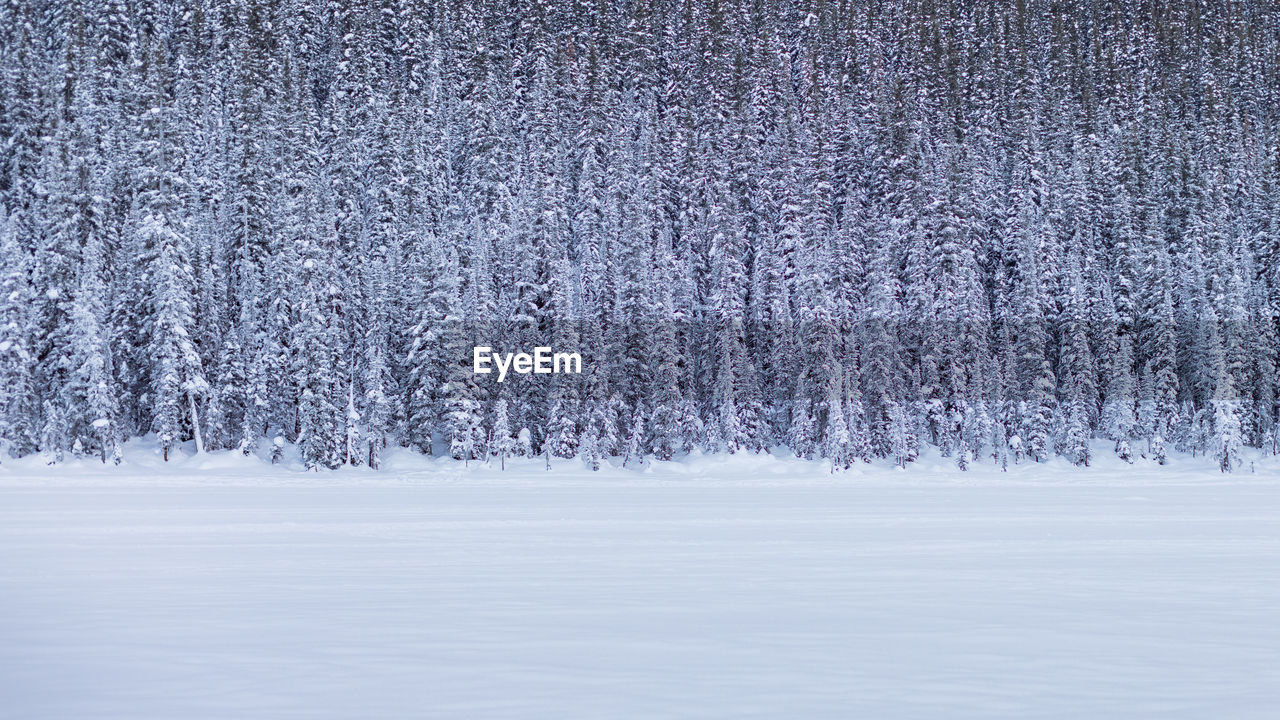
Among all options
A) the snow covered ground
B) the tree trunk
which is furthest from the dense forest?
the snow covered ground

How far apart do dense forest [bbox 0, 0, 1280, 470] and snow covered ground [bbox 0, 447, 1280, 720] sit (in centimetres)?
2812

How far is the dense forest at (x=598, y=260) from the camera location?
2047 inches

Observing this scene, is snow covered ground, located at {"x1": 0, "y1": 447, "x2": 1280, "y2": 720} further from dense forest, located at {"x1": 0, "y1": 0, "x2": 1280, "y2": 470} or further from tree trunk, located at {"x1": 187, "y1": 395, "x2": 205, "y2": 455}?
dense forest, located at {"x1": 0, "y1": 0, "x2": 1280, "y2": 470}

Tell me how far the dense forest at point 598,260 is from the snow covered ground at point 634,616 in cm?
2812

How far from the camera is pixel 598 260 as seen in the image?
6394cm

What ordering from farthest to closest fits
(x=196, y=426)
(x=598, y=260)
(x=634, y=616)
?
(x=598, y=260), (x=196, y=426), (x=634, y=616)

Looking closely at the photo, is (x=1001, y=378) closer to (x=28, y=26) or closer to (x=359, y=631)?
(x=359, y=631)

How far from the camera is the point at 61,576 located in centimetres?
1365

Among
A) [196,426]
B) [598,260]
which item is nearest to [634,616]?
[196,426]

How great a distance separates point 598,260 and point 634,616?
54078mm

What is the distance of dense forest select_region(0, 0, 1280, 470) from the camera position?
171 feet

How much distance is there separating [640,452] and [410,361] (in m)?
13.4

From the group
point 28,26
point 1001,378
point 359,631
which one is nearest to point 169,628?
point 359,631

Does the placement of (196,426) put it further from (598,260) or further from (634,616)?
(634,616)
